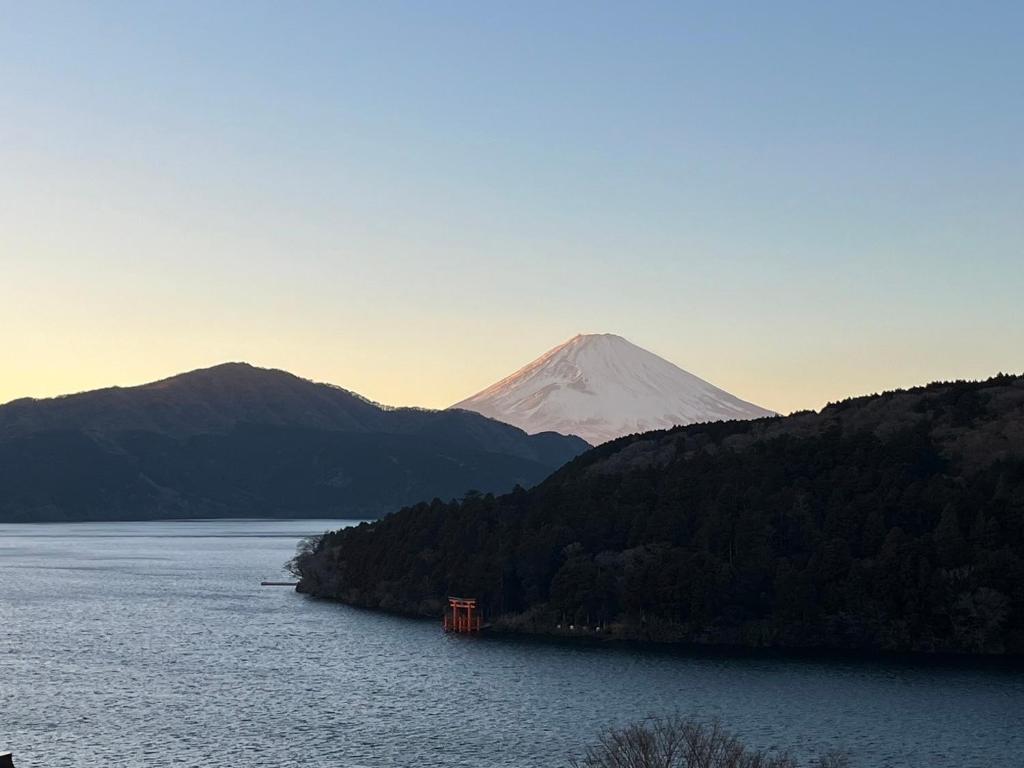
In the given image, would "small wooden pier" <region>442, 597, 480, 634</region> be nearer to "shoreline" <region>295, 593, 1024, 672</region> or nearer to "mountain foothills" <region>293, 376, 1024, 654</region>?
"shoreline" <region>295, 593, 1024, 672</region>

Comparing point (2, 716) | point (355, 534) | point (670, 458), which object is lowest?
point (2, 716)

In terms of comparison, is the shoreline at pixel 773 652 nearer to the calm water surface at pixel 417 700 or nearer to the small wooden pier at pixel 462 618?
the small wooden pier at pixel 462 618

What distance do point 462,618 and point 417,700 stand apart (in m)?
39.6

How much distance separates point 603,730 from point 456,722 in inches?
375

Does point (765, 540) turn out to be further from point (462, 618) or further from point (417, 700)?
point (417, 700)

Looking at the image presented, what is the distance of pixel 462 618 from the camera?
125 metres

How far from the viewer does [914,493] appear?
4813 inches

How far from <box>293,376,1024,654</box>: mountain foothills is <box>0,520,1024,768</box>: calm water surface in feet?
32.9

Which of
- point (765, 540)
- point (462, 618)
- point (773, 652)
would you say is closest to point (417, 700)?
point (773, 652)

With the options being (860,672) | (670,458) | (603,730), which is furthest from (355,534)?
(603,730)

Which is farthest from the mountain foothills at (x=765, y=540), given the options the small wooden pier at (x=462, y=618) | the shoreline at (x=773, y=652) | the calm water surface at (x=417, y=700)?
the calm water surface at (x=417, y=700)

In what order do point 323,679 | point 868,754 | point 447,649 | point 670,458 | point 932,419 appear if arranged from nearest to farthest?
point 868,754 → point 323,679 → point 447,649 → point 932,419 → point 670,458

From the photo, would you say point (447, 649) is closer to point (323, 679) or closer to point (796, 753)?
point (323, 679)

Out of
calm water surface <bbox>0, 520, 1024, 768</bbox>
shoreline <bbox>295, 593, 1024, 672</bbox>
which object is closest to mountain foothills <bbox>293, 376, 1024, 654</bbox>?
shoreline <bbox>295, 593, 1024, 672</bbox>
